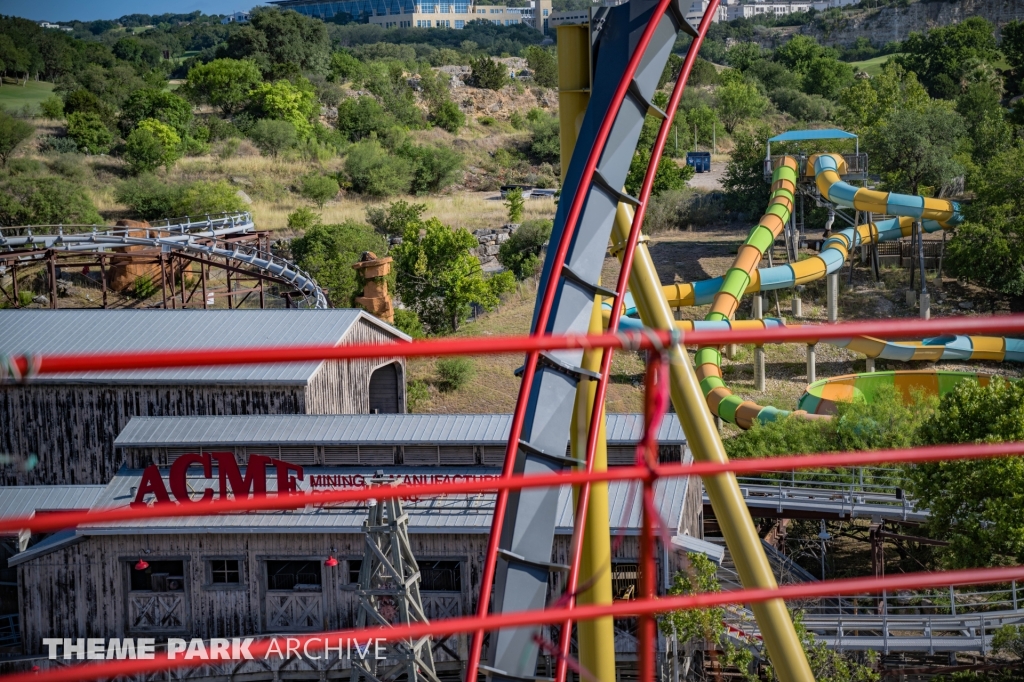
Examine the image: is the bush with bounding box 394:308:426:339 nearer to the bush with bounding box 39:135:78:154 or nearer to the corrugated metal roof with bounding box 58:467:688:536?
the corrugated metal roof with bounding box 58:467:688:536

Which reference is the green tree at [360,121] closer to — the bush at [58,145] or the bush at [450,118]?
the bush at [450,118]

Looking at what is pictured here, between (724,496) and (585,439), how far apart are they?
0.80 meters

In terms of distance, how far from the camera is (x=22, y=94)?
6088 cm

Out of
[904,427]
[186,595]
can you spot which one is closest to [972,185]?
[904,427]

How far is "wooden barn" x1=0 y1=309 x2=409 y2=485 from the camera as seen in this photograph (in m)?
17.4

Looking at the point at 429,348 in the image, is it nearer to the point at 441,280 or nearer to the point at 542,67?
the point at 441,280

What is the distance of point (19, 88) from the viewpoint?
62.5 metres

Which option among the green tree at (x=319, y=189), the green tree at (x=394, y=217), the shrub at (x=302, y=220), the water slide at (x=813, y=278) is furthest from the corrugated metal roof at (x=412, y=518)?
the green tree at (x=319, y=189)

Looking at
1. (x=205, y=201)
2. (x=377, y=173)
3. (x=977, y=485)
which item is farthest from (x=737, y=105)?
(x=977, y=485)

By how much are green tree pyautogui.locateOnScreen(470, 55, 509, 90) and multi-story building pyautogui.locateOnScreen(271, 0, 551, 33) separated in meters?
67.3

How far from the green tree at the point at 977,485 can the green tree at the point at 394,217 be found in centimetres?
2588

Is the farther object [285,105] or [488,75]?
[488,75]

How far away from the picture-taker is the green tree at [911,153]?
117ft

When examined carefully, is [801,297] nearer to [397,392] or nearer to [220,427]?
[397,392]
